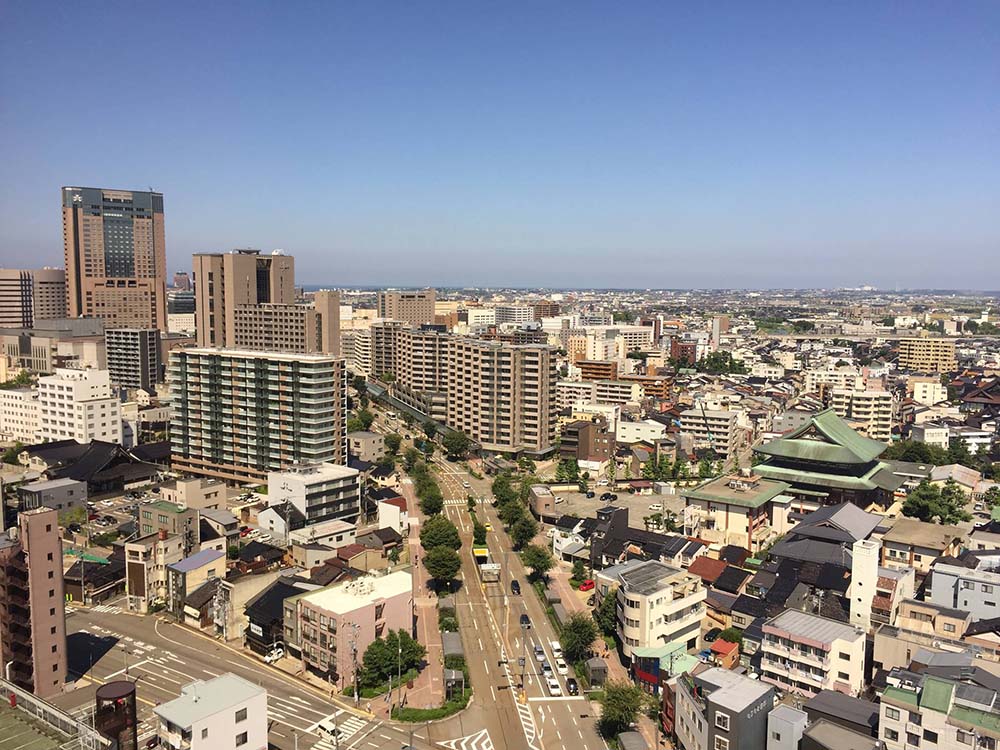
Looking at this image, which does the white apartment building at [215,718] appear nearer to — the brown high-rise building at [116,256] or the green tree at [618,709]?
the green tree at [618,709]

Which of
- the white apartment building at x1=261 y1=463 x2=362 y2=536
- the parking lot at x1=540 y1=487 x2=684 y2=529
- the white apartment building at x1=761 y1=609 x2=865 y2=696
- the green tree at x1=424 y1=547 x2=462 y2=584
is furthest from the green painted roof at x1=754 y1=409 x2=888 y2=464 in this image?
the white apartment building at x1=261 y1=463 x2=362 y2=536

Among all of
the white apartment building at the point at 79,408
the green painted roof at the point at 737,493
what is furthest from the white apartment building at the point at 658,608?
the white apartment building at the point at 79,408

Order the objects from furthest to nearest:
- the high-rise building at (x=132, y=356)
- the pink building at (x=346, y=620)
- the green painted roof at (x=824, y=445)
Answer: the high-rise building at (x=132, y=356)
the green painted roof at (x=824, y=445)
the pink building at (x=346, y=620)

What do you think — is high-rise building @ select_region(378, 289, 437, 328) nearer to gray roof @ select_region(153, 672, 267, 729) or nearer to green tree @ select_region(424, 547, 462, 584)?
green tree @ select_region(424, 547, 462, 584)

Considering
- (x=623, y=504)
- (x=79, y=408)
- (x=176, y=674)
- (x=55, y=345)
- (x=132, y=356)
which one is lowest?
(x=176, y=674)

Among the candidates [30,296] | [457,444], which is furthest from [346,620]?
[30,296]

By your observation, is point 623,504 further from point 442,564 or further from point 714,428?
point 442,564

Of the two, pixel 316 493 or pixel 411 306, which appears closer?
pixel 316 493
